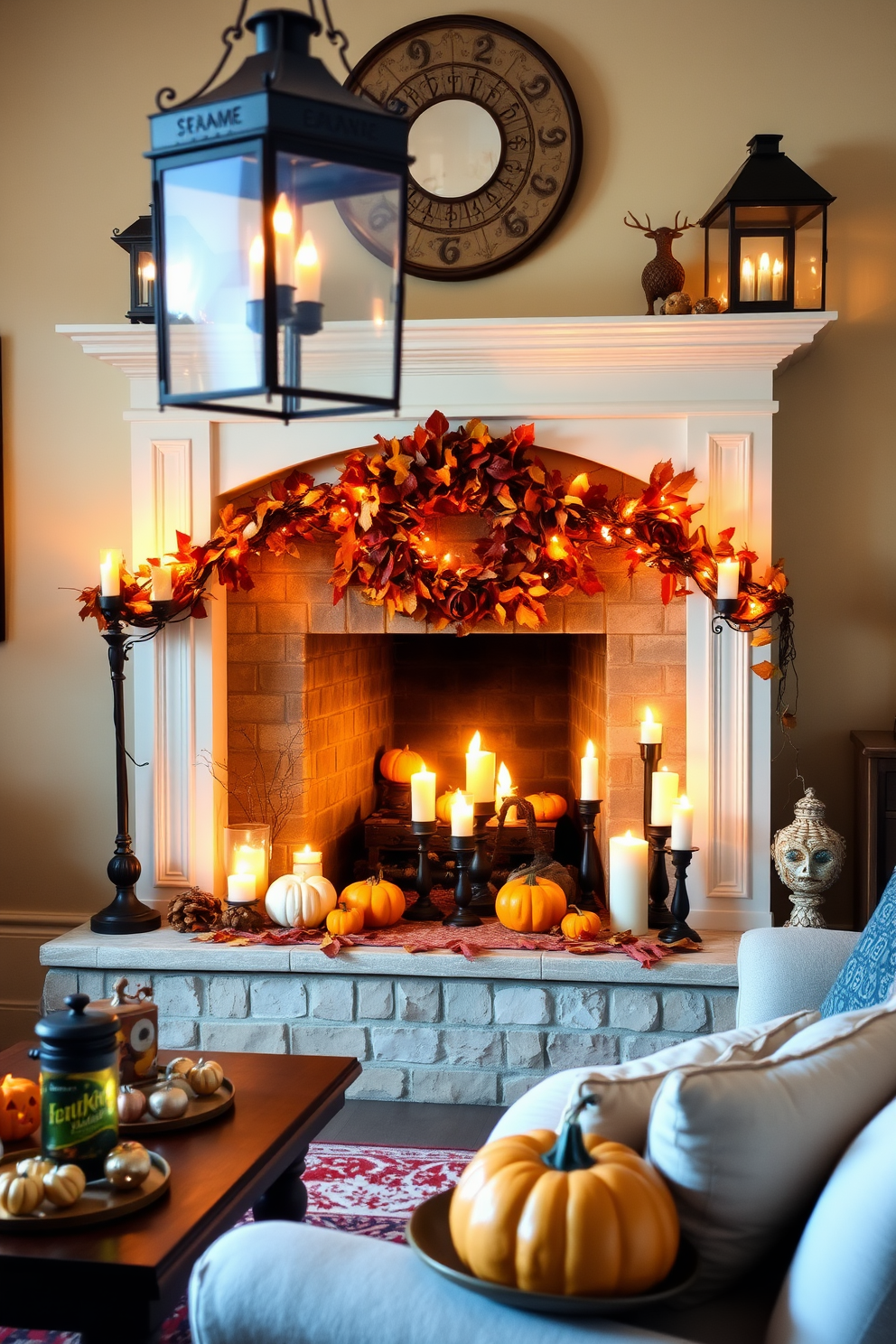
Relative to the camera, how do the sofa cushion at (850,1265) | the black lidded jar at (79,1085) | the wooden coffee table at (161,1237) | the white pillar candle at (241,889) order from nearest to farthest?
the sofa cushion at (850,1265)
the wooden coffee table at (161,1237)
the black lidded jar at (79,1085)
the white pillar candle at (241,889)

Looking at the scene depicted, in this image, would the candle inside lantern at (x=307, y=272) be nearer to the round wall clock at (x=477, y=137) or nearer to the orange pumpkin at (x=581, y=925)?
the orange pumpkin at (x=581, y=925)

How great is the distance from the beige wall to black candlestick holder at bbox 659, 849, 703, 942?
24.0 inches

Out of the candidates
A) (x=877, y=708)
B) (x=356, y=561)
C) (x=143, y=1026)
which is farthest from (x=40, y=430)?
(x=877, y=708)

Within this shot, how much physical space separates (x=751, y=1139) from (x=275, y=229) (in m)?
1.01

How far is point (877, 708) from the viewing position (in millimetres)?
3428

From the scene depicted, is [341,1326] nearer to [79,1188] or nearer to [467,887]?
[79,1188]

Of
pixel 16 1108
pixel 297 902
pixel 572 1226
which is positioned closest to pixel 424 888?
pixel 297 902

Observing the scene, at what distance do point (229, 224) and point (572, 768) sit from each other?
2962 mm

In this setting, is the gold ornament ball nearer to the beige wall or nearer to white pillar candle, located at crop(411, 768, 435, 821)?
white pillar candle, located at crop(411, 768, 435, 821)

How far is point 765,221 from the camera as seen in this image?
10.3ft

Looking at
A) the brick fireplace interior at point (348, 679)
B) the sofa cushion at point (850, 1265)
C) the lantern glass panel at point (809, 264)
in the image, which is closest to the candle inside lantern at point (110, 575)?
the brick fireplace interior at point (348, 679)

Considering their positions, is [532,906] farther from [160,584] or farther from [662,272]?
[662,272]

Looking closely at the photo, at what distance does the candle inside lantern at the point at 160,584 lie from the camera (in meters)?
3.16

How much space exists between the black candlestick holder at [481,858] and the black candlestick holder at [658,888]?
17.3 inches
